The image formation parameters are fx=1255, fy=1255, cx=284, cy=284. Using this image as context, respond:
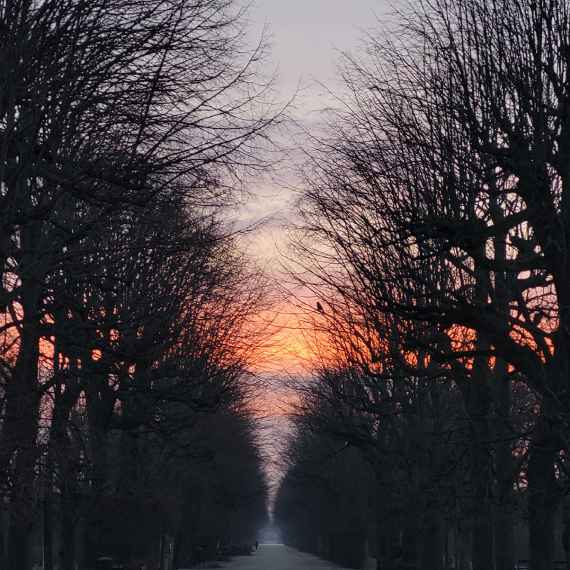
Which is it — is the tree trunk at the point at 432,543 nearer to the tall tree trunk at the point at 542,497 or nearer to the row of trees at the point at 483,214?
the row of trees at the point at 483,214

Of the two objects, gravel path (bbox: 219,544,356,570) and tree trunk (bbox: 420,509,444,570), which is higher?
tree trunk (bbox: 420,509,444,570)

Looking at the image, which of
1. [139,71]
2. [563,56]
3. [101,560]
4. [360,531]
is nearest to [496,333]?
[563,56]

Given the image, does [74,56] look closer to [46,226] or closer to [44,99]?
[44,99]

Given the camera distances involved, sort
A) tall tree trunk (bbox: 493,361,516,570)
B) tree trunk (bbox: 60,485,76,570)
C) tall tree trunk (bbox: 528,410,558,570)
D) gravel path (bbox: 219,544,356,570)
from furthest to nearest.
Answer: gravel path (bbox: 219,544,356,570) → tree trunk (bbox: 60,485,76,570) → tall tree trunk (bbox: 493,361,516,570) → tall tree trunk (bbox: 528,410,558,570)

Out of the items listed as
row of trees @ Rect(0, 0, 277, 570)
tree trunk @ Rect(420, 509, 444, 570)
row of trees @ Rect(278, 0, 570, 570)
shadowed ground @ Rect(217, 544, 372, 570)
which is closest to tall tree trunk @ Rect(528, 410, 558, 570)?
row of trees @ Rect(278, 0, 570, 570)

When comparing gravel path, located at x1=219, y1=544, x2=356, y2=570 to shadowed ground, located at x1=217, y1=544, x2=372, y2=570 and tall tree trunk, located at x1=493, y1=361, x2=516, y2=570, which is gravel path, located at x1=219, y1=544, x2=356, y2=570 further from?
tall tree trunk, located at x1=493, y1=361, x2=516, y2=570

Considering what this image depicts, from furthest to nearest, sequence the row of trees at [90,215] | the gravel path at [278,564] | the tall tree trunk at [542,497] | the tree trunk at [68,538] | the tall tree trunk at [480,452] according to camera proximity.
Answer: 1. the gravel path at [278,564]
2. the tree trunk at [68,538]
3. the tall tree trunk at [480,452]
4. the tall tree trunk at [542,497]
5. the row of trees at [90,215]

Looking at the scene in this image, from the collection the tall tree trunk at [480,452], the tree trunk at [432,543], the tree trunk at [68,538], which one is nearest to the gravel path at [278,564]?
the tree trunk at [432,543]

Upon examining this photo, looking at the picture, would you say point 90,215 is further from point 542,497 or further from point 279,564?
point 279,564

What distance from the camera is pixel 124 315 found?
19719 millimetres

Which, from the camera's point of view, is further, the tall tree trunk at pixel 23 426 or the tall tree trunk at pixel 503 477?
the tall tree trunk at pixel 503 477

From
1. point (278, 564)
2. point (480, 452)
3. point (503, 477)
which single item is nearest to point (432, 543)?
point (503, 477)

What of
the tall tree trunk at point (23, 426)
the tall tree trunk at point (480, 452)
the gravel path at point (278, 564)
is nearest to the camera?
the tall tree trunk at point (23, 426)

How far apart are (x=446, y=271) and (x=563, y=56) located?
642cm
